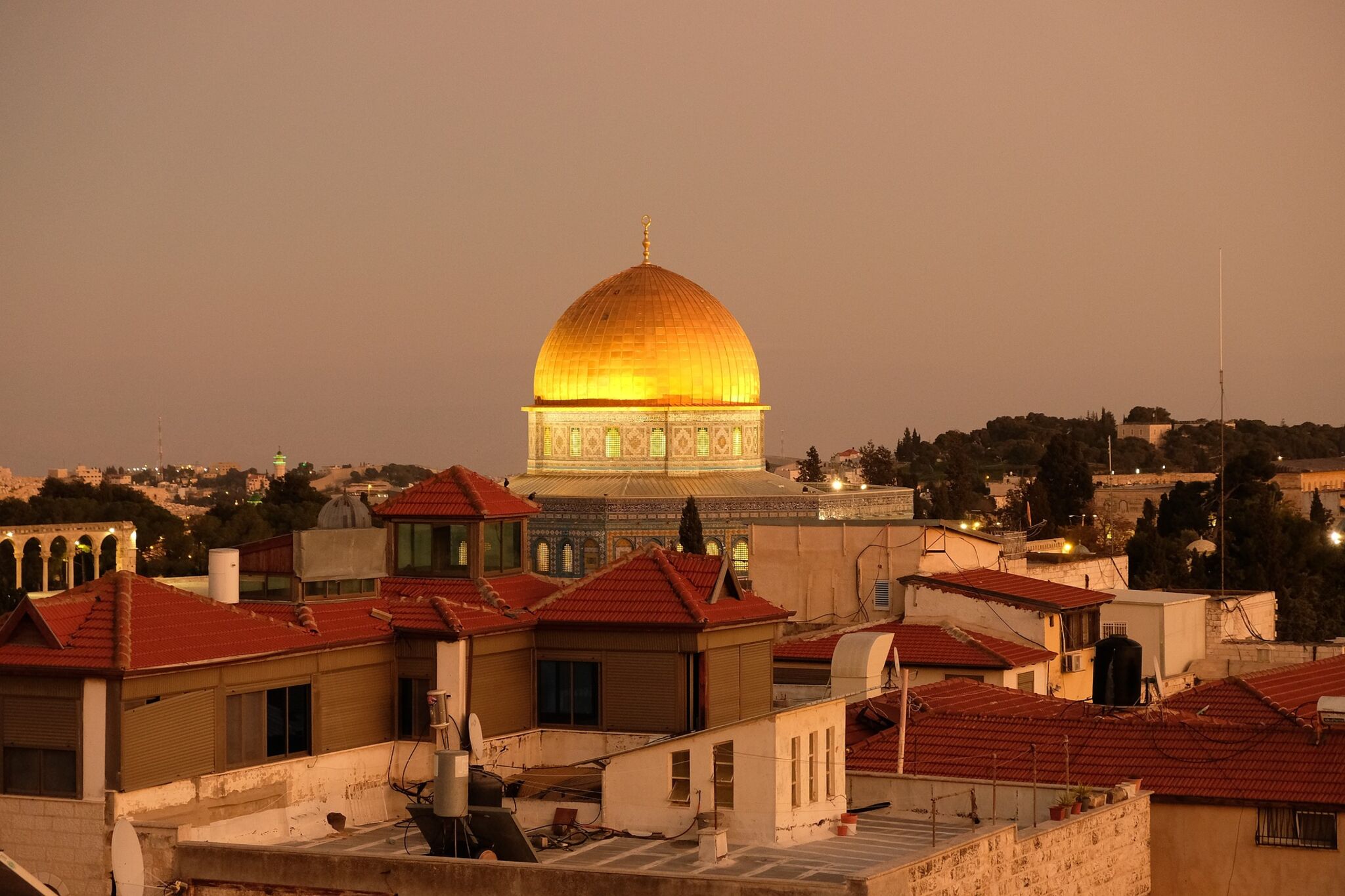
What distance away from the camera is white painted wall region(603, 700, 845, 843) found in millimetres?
21062

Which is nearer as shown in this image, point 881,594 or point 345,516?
point 345,516

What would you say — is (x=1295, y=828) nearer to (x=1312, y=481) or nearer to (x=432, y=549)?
(x=432, y=549)

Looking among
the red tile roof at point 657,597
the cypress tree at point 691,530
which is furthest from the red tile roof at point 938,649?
the cypress tree at point 691,530

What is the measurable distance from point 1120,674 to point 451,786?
12.4 m

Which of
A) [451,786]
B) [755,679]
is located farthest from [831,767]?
[451,786]

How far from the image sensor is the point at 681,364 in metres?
64.4

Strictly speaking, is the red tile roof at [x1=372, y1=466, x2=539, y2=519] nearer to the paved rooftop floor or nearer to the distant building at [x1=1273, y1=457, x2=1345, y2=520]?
the paved rooftop floor

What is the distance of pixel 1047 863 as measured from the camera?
69.2ft

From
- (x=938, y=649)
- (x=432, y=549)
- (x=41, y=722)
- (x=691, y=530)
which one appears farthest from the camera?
(x=691, y=530)

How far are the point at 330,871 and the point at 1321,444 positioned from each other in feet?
497

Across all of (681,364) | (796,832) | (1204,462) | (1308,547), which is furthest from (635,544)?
(1204,462)

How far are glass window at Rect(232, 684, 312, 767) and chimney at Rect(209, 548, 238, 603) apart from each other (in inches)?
72.4

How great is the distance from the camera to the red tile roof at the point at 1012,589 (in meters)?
38.4

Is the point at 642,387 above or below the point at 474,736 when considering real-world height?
above
